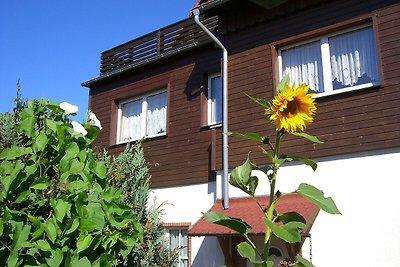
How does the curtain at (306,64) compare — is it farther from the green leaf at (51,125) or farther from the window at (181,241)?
the green leaf at (51,125)

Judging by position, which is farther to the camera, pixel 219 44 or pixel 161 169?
pixel 161 169

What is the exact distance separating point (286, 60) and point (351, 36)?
135cm

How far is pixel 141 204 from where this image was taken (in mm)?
6984

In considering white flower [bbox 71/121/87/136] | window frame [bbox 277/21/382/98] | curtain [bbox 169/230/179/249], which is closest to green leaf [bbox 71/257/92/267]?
white flower [bbox 71/121/87/136]

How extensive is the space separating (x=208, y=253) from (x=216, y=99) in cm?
350

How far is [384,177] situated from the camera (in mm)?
6867

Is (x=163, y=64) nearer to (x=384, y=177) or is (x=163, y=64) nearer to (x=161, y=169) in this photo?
(x=161, y=169)

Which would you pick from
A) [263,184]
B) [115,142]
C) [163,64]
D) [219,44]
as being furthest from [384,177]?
[115,142]

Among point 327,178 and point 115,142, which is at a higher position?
point 115,142

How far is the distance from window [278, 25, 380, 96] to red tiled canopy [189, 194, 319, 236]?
6.76 feet

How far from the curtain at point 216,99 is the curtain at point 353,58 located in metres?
2.93

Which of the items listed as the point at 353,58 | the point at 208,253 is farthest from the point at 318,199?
the point at 208,253

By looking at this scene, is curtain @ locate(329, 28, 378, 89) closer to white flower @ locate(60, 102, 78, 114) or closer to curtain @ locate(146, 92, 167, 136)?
curtain @ locate(146, 92, 167, 136)

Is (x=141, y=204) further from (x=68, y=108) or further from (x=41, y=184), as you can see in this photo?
(x=41, y=184)
